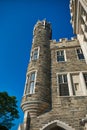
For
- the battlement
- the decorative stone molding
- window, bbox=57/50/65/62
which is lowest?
the decorative stone molding

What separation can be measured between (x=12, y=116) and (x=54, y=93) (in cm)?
1218

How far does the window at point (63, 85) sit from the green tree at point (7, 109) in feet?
37.3

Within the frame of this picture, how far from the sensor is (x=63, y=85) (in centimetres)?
1410

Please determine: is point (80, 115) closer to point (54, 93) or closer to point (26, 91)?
point (54, 93)

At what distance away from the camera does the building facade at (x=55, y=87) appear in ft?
37.0

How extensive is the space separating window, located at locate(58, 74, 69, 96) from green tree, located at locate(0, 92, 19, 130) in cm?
1138

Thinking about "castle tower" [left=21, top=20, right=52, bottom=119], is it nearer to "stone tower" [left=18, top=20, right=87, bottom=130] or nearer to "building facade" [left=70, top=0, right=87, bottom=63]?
"stone tower" [left=18, top=20, right=87, bottom=130]

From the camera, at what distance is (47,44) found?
18.5 metres

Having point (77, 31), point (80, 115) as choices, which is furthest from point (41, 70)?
point (77, 31)

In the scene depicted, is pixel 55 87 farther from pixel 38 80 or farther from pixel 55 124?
pixel 55 124

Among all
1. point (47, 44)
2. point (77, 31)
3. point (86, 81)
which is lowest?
point (86, 81)

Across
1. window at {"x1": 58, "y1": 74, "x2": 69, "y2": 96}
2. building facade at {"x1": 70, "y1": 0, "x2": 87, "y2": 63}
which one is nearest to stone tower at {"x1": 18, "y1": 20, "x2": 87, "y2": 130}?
window at {"x1": 58, "y1": 74, "x2": 69, "y2": 96}

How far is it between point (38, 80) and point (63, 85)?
237cm

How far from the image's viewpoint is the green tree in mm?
21745
